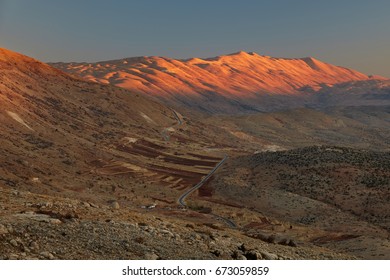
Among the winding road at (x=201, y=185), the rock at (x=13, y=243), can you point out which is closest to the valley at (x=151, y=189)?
the rock at (x=13, y=243)

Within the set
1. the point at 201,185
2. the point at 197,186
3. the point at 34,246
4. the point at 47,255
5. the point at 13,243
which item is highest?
the point at 13,243

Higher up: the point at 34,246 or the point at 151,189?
the point at 34,246

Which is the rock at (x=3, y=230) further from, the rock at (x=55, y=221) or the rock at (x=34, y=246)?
the rock at (x=55, y=221)

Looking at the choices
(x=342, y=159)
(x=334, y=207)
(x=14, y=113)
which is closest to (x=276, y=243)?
(x=334, y=207)

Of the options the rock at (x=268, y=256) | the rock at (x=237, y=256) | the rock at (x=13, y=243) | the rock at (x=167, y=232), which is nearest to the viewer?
the rock at (x=13, y=243)

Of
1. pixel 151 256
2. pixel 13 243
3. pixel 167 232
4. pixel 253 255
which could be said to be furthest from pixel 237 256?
pixel 13 243

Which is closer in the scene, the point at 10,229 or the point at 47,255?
the point at 47,255

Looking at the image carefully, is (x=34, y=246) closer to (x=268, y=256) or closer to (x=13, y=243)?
(x=13, y=243)

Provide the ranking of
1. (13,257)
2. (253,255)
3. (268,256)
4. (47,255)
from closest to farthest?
1. (13,257)
2. (47,255)
3. (253,255)
4. (268,256)

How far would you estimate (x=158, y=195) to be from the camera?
91.1 meters

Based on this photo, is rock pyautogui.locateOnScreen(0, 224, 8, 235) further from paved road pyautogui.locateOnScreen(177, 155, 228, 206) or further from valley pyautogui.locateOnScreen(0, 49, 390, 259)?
paved road pyautogui.locateOnScreen(177, 155, 228, 206)

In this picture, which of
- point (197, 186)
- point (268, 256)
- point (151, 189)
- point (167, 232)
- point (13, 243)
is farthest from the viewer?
point (197, 186)

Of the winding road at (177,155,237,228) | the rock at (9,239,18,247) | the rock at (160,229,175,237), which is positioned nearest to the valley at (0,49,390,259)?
the rock at (9,239,18,247)
